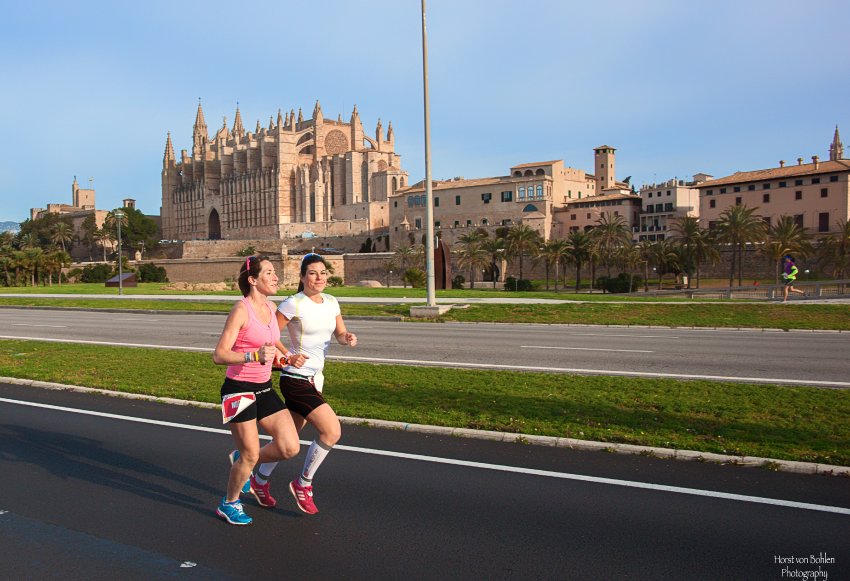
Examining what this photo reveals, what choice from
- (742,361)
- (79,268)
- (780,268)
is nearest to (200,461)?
(742,361)

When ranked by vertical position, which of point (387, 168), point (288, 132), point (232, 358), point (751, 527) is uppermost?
point (288, 132)

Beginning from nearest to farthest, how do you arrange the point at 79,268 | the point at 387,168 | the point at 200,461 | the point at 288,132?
the point at 200,461 < the point at 79,268 < the point at 387,168 < the point at 288,132

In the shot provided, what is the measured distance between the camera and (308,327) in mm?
5727

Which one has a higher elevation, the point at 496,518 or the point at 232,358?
the point at 232,358

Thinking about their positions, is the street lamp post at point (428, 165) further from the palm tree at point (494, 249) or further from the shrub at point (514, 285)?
the palm tree at point (494, 249)


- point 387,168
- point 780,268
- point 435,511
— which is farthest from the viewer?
point 387,168

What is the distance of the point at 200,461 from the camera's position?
6.96 m

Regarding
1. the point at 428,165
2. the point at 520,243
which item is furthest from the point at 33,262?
the point at 428,165

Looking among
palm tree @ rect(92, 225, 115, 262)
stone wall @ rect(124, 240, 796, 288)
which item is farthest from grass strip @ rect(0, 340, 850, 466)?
palm tree @ rect(92, 225, 115, 262)

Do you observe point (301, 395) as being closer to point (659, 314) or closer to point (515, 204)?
point (659, 314)

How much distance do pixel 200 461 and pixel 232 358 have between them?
237 cm

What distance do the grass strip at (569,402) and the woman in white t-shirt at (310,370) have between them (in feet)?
8.99

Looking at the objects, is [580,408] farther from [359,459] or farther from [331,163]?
[331,163]

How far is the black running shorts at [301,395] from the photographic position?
554 centimetres
